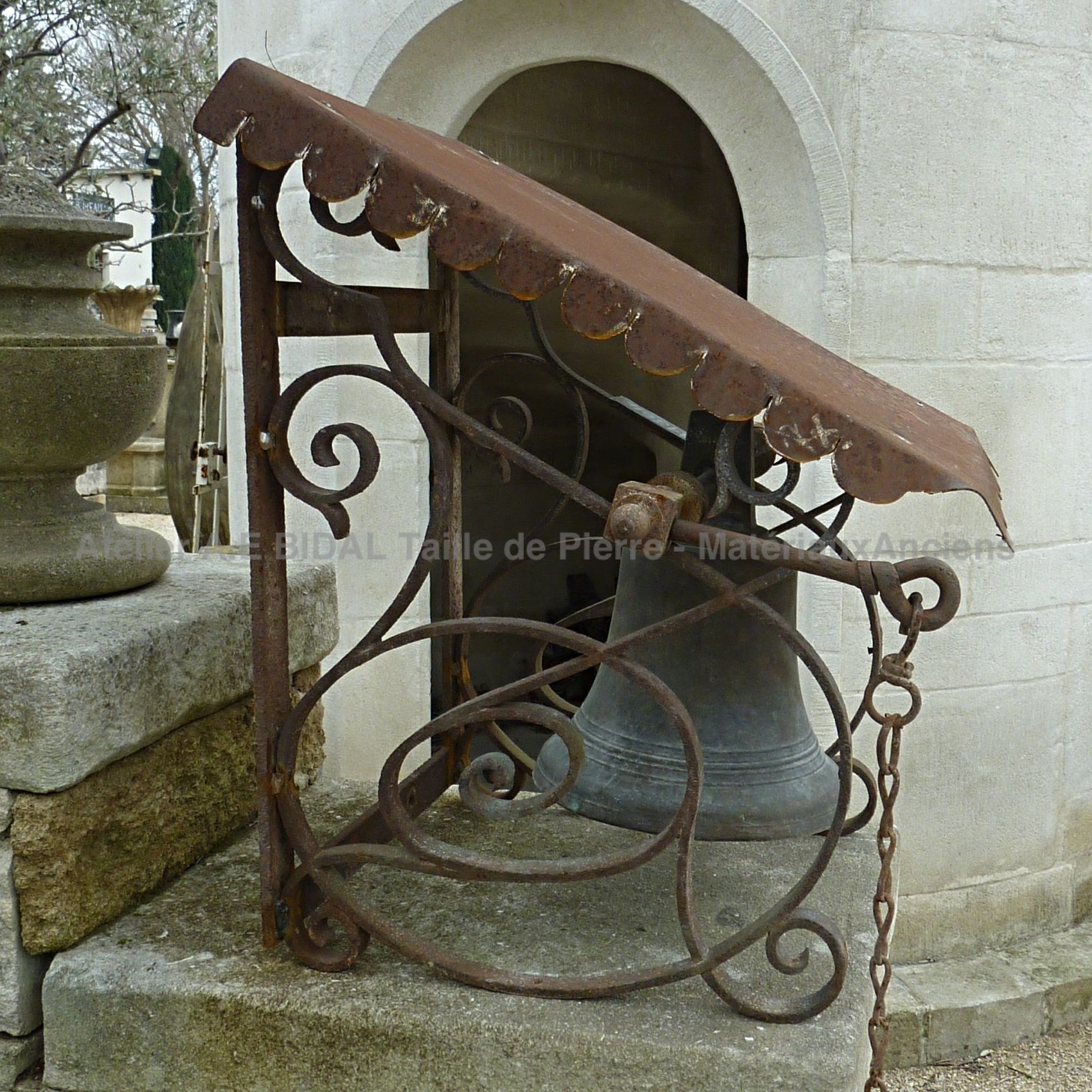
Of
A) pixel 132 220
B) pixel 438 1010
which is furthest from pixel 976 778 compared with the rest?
pixel 132 220

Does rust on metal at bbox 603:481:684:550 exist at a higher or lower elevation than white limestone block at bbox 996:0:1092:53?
lower

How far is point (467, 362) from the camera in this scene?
4910mm

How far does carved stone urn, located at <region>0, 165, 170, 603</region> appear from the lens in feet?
5.26

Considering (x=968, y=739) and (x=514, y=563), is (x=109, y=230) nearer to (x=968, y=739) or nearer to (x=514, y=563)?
(x=514, y=563)

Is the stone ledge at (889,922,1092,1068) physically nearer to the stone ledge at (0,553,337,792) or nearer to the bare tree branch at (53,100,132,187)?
the stone ledge at (0,553,337,792)

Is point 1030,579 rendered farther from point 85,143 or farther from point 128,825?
point 85,143

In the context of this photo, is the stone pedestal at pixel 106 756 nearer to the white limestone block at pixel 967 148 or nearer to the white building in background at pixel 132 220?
the white limestone block at pixel 967 148

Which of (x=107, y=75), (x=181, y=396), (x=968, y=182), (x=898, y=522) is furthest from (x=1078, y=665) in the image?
(x=107, y=75)

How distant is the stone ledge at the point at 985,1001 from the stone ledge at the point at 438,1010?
185cm

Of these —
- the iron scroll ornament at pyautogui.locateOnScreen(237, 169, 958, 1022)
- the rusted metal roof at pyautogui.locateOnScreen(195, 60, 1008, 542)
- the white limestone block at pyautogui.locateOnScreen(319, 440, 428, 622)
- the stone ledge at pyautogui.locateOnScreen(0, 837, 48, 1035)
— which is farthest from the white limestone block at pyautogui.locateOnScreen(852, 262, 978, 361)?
the stone ledge at pyautogui.locateOnScreen(0, 837, 48, 1035)

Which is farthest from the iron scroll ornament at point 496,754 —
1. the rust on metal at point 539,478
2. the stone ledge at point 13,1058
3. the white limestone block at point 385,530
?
Answer: the white limestone block at point 385,530

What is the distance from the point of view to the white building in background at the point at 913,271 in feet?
10.00

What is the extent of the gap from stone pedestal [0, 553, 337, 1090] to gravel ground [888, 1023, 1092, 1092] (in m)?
2.23

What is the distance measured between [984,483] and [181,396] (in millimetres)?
5010
